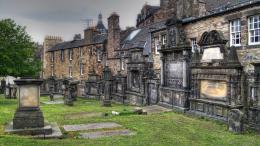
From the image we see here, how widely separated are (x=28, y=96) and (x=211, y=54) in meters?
10.0

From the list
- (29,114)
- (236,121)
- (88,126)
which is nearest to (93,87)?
(88,126)

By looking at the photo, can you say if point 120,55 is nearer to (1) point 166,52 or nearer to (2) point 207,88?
(1) point 166,52

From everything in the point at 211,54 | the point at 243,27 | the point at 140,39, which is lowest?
the point at 211,54

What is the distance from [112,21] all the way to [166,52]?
2082 centimetres

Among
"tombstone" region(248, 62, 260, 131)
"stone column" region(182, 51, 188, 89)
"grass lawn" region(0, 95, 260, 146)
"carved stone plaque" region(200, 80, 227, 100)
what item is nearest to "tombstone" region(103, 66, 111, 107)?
"stone column" region(182, 51, 188, 89)

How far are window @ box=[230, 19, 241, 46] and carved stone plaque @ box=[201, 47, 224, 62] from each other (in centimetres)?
373

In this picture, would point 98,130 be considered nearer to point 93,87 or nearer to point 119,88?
point 119,88

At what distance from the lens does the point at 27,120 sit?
13430 millimetres

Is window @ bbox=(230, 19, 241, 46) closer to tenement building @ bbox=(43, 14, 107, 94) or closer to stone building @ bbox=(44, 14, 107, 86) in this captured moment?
tenement building @ bbox=(43, 14, 107, 94)

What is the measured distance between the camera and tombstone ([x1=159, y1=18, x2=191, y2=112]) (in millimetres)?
20641

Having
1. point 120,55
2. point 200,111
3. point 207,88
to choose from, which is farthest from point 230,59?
point 120,55

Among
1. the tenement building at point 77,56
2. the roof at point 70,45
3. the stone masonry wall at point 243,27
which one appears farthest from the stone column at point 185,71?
the roof at point 70,45

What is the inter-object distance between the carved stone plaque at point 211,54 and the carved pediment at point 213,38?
344mm

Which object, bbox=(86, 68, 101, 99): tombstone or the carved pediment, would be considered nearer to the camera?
the carved pediment
